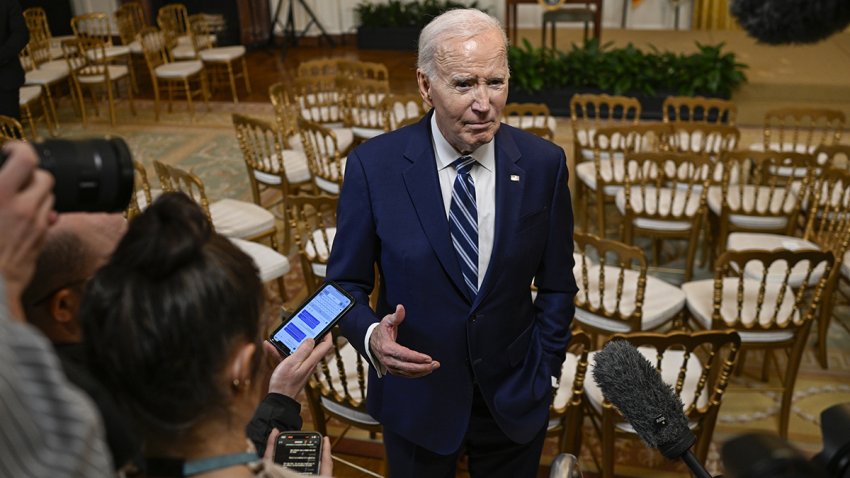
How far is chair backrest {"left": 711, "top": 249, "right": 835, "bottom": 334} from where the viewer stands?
314cm

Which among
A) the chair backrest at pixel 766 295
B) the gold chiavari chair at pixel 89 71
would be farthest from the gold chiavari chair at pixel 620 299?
the gold chiavari chair at pixel 89 71

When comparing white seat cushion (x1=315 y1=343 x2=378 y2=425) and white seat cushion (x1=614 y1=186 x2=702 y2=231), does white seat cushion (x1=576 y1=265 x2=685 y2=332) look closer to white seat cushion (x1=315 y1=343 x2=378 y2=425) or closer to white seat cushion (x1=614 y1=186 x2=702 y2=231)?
white seat cushion (x1=614 y1=186 x2=702 y2=231)

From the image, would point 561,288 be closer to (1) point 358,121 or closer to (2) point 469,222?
(2) point 469,222

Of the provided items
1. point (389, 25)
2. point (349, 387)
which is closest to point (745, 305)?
point (349, 387)

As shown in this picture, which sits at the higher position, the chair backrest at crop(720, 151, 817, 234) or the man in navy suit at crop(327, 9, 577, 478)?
the man in navy suit at crop(327, 9, 577, 478)

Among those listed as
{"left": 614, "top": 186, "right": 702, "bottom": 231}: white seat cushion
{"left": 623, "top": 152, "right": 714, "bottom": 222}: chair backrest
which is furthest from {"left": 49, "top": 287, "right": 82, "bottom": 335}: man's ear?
{"left": 614, "top": 186, "right": 702, "bottom": 231}: white seat cushion

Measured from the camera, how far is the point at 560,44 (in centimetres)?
1116

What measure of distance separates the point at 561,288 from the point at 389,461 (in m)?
0.69

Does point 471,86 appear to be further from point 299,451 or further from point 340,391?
point 340,391

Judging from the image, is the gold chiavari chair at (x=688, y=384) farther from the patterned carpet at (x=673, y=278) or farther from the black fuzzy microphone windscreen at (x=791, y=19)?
the black fuzzy microphone windscreen at (x=791, y=19)

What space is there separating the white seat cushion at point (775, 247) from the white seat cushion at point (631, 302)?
1.49 ft

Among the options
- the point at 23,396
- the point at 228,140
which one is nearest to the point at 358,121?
the point at 228,140

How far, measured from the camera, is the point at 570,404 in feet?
9.00

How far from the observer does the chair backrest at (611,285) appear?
3172 mm
